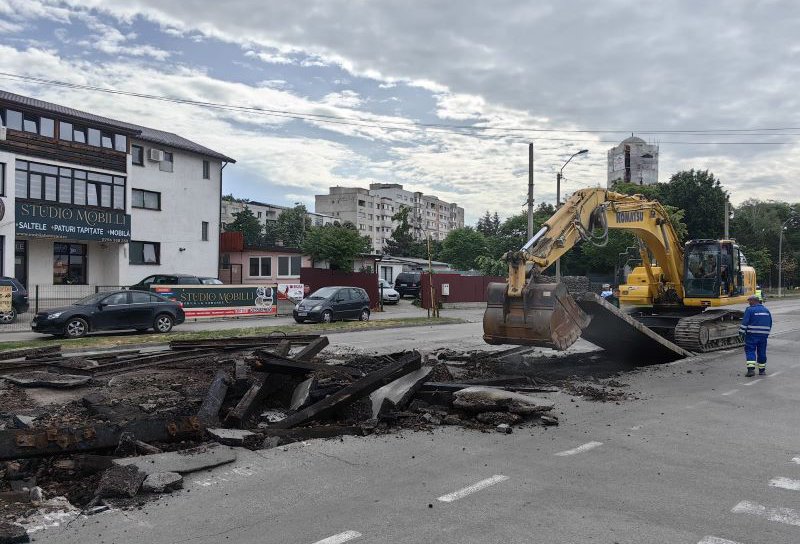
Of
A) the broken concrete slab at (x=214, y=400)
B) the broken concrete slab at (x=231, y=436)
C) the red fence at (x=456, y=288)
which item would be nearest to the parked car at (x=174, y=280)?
the red fence at (x=456, y=288)

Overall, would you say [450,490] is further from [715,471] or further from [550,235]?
[550,235]

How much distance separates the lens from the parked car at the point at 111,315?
18062 mm

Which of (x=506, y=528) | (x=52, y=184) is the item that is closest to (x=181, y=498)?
(x=506, y=528)

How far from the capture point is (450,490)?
18.2ft

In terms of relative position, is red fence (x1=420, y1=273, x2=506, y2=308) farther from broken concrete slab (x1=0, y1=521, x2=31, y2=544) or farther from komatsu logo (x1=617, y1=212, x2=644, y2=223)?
broken concrete slab (x1=0, y1=521, x2=31, y2=544)

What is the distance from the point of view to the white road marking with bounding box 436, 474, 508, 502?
5.35 metres

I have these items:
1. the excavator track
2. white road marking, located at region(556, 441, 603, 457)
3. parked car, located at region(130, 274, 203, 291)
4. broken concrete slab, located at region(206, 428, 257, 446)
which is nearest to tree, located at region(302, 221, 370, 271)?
parked car, located at region(130, 274, 203, 291)

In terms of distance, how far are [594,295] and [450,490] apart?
7138 mm

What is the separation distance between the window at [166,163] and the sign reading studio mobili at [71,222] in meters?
4.47

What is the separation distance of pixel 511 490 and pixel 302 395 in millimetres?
3678

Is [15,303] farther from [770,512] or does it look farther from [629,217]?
[770,512]

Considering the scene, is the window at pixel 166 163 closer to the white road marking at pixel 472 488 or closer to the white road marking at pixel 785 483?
the white road marking at pixel 472 488

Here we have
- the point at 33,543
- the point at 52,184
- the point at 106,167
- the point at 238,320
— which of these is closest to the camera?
the point at 33,543

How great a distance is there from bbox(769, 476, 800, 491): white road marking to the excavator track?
9752 millimetres
